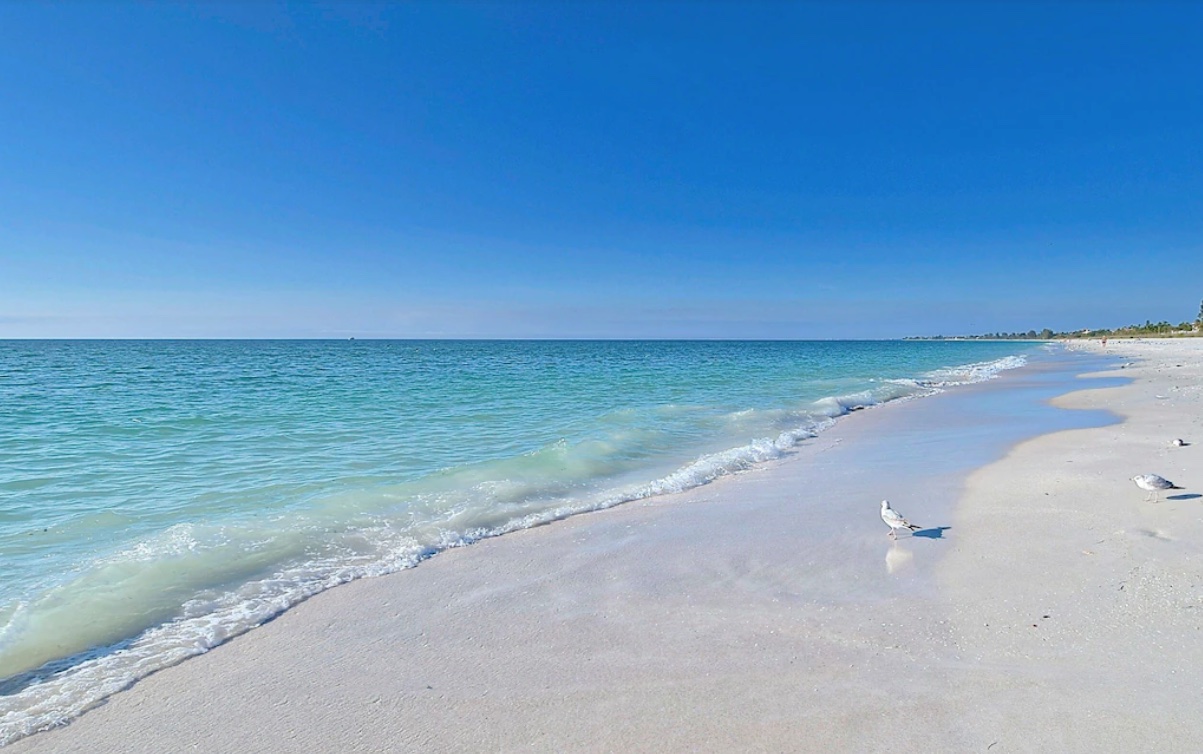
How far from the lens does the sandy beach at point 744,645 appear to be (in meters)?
3.11

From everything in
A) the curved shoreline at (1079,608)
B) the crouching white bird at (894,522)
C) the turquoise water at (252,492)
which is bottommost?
the turquoise water at (252,492)

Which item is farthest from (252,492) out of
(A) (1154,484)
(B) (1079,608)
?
(A) (1154,484)

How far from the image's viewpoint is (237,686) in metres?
3.66

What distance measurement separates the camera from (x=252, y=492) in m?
8.24

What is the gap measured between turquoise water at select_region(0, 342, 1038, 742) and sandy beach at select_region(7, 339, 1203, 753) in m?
0.57

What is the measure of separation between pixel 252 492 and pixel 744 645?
7.36m

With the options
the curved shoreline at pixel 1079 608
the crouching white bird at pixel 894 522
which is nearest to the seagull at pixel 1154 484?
the curved shoreline at pixel 1079 608

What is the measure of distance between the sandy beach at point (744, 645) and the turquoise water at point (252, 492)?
57 centimetres

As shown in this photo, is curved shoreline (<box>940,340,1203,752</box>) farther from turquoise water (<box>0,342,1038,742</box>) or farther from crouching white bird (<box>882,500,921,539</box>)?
turquoise water (<box>0,342,1038,742</box>)

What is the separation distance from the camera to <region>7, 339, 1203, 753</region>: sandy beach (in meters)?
3.11

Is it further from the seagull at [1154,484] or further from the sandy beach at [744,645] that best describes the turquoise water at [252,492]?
the seagull at [1154,484]

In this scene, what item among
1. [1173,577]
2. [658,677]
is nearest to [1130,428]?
[1173,577]

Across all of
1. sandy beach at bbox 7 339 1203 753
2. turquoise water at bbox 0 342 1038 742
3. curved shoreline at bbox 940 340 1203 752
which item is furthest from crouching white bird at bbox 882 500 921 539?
turquoise water at bbox 0 342 1038 742

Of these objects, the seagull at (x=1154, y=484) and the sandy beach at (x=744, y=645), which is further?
the seagull at (x=1154, y=484)
